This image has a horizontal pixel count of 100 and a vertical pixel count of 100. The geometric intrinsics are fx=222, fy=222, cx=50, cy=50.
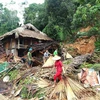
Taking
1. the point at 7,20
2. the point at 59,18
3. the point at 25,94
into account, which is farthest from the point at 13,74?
the point at 7,20

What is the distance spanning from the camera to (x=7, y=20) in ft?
112

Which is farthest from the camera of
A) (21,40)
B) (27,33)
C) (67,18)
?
(67,18)

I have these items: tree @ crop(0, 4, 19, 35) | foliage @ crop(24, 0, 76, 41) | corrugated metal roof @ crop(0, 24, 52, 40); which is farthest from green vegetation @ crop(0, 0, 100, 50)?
tree @ crop(0, 4, 19, 35)

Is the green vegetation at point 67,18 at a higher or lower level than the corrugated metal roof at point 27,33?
higher

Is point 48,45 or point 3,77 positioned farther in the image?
point 48,45

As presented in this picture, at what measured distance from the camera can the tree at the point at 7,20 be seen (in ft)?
103

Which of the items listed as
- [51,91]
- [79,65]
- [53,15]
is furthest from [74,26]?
[51,91]

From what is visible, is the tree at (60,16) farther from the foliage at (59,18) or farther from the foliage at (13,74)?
the foliage at (13,74)

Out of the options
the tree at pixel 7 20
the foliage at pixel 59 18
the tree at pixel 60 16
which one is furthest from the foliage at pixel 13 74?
the tree at pixel 7 20

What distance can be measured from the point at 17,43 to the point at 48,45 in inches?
154

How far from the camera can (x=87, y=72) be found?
9.80 m

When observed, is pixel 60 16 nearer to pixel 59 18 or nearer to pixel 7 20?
pixel 59 18

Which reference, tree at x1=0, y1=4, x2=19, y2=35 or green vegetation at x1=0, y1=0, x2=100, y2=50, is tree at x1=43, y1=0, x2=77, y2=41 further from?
tree at x1=0, y1=4, x2=19, y2=35

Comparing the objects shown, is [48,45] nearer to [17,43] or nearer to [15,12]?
[17,43]
